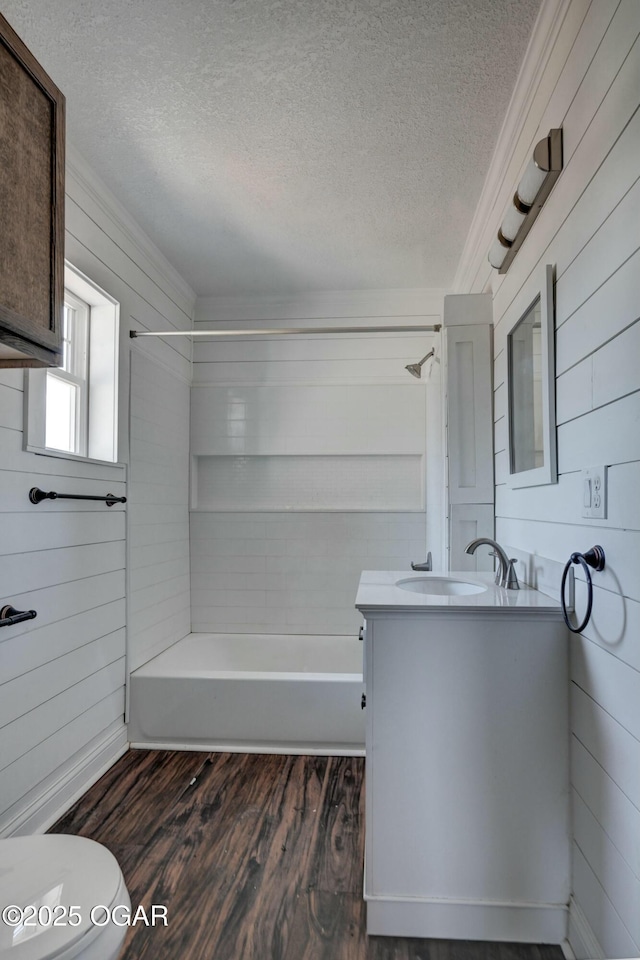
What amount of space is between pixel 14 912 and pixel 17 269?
4.18 feet

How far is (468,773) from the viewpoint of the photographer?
1.51 meters

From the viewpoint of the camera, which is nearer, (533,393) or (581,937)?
(581,937)

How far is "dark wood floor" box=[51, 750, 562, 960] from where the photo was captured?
147 cm

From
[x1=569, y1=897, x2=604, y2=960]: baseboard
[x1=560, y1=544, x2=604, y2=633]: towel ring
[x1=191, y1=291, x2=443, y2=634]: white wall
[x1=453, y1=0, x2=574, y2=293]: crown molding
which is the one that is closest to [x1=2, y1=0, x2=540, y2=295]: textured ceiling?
[x1=453, y1=0, x2=574, y2=293]: crown molding

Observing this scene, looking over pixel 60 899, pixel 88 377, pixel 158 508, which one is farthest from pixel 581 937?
pixel 88 377

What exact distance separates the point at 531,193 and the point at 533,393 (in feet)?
Result: 1.98

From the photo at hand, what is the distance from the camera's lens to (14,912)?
3.06 ft

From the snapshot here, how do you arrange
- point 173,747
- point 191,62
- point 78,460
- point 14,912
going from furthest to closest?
1. point 173,747
2. point 78,460
3. point 191,62
4. point 14,912

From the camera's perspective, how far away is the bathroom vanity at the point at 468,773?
148 centimetres

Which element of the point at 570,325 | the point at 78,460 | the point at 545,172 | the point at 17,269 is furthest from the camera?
the point at 78,460

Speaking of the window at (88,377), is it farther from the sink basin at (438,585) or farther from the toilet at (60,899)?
the toilet at (60,899)

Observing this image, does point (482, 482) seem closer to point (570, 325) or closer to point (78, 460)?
point (570, 325)

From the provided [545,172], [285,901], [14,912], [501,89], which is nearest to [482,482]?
[545,172]

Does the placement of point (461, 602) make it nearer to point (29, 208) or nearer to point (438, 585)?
point (438, 585)
